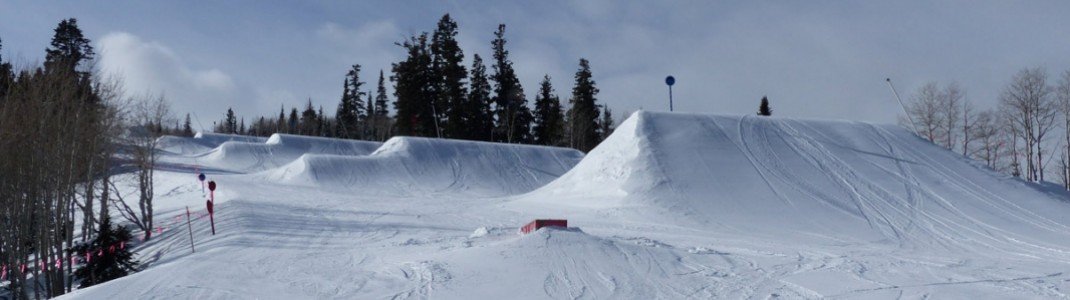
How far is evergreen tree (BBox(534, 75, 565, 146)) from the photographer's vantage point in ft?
210

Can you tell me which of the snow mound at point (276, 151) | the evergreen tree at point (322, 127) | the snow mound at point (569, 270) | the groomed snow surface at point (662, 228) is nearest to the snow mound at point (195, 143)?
the snow mound at point (276, 151)

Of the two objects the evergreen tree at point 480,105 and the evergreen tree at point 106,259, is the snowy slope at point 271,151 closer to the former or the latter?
the evergreen tree at point 480,105

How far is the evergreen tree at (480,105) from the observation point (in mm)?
58719

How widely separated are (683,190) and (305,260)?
12.4m

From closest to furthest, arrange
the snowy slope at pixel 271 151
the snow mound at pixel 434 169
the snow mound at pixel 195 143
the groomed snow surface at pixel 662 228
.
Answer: the groomed snow surface at pixel 662 228, the snow mound at pixel 434 169, the snowy slope at pixel 271 151, the snow mound at pixel 195 143

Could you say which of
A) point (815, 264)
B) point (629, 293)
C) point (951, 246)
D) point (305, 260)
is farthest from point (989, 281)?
point (305, 260)

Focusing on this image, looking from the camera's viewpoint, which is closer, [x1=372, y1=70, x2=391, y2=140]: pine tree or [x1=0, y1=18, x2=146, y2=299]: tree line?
[x1=0, y1=18, x2=146, y2=299]: tree line

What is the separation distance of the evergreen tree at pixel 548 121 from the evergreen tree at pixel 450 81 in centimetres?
776

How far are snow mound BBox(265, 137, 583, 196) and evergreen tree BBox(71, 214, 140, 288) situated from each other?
1792cm

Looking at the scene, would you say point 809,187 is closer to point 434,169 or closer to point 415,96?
point 434,169

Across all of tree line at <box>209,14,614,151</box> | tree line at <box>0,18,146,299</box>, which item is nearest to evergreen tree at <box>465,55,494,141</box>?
tree line at <box>209,14,614,151</box>

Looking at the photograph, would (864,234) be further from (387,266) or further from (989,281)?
(387,266)

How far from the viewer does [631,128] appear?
2798cm

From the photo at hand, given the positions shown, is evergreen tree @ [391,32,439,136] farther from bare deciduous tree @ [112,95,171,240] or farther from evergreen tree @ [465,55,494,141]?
bare deciduous tree @ [112,95,171,240]
